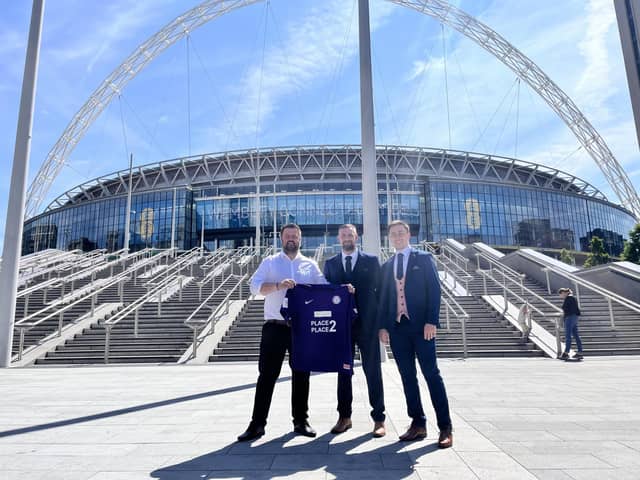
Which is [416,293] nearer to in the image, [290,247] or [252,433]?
[290,247]

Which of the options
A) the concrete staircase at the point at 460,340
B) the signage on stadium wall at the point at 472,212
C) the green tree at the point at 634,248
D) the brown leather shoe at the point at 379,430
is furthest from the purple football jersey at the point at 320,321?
the signage on stadium wall at the point at 472,212

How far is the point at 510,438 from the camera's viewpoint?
3.51 m

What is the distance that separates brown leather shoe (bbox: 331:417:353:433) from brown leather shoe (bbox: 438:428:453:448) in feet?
2.90

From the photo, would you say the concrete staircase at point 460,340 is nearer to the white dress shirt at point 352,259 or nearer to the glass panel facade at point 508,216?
the white dress shirt at point 352,259

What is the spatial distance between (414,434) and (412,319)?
97 cm

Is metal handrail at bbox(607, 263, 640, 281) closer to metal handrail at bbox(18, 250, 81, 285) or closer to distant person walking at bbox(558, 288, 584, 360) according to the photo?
distant person walking at bbox(558, 288, 584, 360)

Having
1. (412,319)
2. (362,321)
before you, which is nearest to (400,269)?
(412,319)

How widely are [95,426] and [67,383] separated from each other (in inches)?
144

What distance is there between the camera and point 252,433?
3.63m

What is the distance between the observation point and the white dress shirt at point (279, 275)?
13.1ft

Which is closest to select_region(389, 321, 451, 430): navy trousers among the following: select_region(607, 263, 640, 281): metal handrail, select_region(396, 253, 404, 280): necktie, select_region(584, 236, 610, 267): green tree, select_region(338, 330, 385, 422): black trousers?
select_region(338, 330, 385, 422): black trousers

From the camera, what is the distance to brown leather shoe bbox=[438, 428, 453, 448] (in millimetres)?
3307

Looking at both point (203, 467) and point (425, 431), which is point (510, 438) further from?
point (203, 467)

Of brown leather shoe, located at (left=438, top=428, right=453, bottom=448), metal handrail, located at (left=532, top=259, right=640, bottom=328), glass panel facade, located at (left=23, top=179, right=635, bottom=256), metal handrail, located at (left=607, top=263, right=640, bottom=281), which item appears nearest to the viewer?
brown leather shoe, located at (left=438, top=428, right=453, bottom=448)
